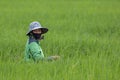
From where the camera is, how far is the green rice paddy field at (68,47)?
4004 millimetres

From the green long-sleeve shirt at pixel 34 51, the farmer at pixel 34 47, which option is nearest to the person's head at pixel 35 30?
the farmer at pixel 34 47

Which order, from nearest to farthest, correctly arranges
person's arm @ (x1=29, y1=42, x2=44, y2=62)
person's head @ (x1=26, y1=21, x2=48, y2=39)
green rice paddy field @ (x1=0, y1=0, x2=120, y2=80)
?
green rice paddy field @ (x1=0, y1=0, x2=120, y2=80) → person's arm @ (x1=29, y1=42, x2=44, y2=62) → person's head @ (x1=26, y1=21, x2=48, y2=39)

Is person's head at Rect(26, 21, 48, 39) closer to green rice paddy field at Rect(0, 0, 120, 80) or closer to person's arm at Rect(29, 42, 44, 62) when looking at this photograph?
person's arm at Rect(29, 42, 44, 62)

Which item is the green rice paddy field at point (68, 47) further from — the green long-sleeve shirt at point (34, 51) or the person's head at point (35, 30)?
the person's head at point (35, 30)

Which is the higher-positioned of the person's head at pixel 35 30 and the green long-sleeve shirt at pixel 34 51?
the person's head at pixel 35 30

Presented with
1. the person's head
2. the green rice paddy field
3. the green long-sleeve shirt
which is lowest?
the green rice paddy field

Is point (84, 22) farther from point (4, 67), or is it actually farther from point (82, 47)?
point (4, 67)

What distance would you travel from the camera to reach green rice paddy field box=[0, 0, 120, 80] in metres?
4.00

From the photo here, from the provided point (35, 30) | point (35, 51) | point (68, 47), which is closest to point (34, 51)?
point (35, 51)

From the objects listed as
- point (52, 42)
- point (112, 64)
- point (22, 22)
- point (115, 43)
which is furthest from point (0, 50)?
point (22, 22)

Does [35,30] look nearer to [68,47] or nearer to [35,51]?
[35,51]

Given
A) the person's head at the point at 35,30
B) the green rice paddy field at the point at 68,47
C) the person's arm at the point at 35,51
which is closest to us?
the green rice paddy field at the point at 68,47

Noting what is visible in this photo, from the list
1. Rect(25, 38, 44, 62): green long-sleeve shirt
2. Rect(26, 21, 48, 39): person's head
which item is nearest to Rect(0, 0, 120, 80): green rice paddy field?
Rect(25, 38, 44, 62): green long-sleeve shirt

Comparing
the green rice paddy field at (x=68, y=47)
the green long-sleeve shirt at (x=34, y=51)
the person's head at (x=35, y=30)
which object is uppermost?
the person's head at (x=35, y=30)
